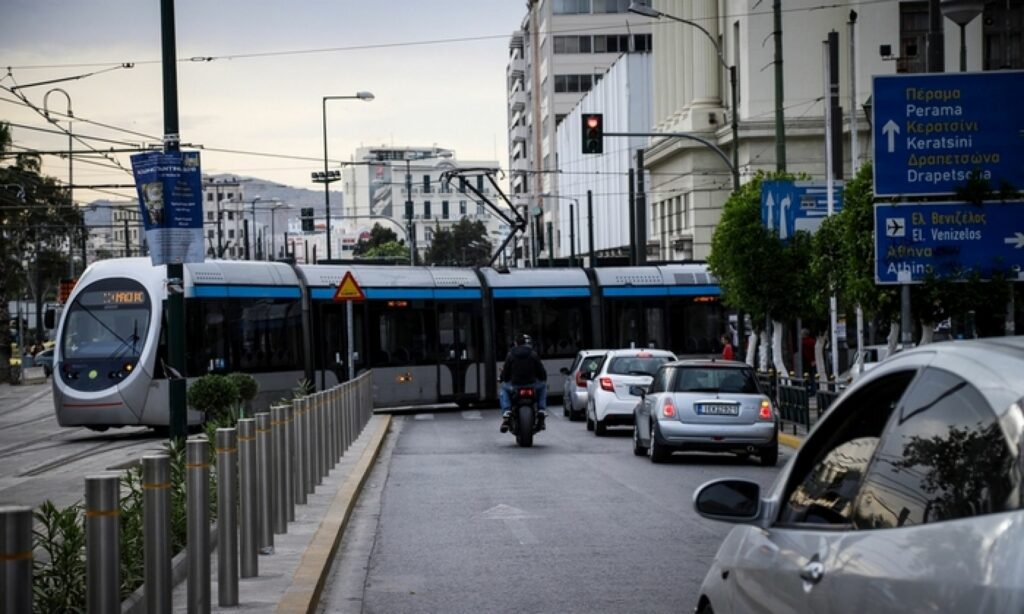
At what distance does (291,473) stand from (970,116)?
30.0ft

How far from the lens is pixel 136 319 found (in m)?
33.6

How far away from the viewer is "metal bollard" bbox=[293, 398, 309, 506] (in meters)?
16.4

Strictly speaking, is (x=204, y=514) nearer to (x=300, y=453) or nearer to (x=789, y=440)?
(x=300, y=453)

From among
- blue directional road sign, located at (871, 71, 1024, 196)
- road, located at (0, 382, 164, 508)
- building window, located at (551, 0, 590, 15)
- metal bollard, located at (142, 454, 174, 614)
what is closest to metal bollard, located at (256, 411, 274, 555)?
road, located at (0, 382, 164, 508)

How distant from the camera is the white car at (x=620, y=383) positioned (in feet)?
101

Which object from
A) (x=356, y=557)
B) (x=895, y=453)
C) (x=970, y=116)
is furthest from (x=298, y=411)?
(x=895, y=453)

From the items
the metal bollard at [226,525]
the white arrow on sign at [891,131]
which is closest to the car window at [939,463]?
the metal bollard at [226,525]

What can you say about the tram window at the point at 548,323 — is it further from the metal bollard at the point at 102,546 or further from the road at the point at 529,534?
the metal bollard at the point at 102,546

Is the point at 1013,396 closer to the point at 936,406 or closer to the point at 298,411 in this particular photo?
the point at 936,406

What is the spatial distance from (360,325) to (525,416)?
518 inches

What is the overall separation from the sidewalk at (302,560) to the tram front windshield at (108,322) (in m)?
13.6

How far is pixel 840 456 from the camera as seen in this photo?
15.9ft

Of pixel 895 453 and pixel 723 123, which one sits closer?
pixel 895 453

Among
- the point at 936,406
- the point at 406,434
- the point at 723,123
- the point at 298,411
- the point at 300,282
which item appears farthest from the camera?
the point at 723,123
